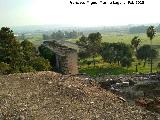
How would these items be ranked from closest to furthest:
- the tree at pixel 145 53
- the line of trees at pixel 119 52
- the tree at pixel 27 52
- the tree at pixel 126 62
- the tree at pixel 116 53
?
the tree at pixel 27 52, the tree at pixel 126 62, the line of trees at pixel 119 52, the tree at pixel 116 53, the tree at pixel 145 53

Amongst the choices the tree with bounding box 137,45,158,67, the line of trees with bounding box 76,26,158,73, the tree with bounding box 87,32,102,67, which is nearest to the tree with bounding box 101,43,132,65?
the line of trees with bounding box 76,26,158,73

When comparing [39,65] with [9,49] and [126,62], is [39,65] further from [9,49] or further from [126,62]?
Result: [126,62]

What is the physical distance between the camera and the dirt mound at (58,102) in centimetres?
1931

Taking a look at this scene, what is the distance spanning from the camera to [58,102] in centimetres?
2173

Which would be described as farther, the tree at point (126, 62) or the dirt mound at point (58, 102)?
the tree at point (126, 62)

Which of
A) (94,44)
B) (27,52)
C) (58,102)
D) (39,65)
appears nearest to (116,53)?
(94,44)

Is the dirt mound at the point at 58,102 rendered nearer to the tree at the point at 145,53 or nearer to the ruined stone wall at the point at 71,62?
the ruined stone wall at the point at 71,62

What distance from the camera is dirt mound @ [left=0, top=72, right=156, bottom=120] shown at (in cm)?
1931

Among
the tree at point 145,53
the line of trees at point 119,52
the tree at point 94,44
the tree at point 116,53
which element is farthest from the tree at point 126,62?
the tree at point 94,44

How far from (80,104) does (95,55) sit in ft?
240

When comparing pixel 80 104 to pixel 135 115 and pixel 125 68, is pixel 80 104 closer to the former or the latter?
pixel 135 115

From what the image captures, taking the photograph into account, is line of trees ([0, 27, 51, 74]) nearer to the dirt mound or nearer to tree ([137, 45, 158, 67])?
the dirt mound

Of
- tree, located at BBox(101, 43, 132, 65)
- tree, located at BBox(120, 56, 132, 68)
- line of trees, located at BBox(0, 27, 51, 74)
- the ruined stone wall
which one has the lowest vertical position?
tree, located at BBox(120, 56, 132, 68)

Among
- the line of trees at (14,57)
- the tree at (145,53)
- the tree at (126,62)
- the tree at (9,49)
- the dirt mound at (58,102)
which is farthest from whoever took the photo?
the tree at (145,53)
